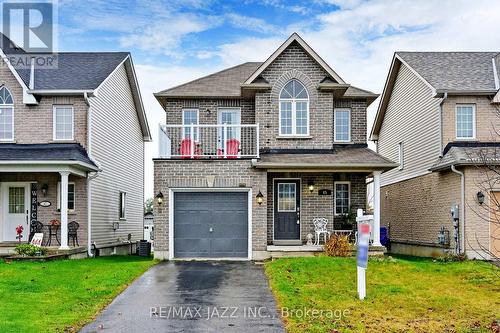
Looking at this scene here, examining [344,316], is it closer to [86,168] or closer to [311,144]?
[311,144]

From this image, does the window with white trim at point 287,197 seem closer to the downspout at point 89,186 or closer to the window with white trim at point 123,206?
the downspout at point 89,186

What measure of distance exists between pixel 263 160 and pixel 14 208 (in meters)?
9.58

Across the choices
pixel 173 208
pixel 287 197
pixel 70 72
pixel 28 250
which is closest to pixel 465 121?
pixel 287 197

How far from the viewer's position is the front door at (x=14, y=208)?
21312 millimetres

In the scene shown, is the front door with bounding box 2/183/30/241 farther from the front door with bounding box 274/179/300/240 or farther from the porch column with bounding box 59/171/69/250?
the front door with bounding box 274/179/300/240

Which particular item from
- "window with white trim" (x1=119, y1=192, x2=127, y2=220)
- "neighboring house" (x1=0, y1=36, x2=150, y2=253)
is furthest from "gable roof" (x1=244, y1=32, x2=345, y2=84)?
"window with white trim" (x1=119, y1=192, x2=127, y2=220)

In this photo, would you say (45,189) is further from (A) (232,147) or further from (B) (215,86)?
(B) (215,86)

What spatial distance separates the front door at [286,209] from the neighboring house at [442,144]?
529cm

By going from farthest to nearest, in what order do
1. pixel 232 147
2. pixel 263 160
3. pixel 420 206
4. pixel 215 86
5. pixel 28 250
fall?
pixel 420 206, pixel 215 86, pixel 232 147, pixel 263 160, pixel 28 250

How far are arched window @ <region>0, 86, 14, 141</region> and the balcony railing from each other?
5775mm

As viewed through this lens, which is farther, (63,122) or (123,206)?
(123,206)

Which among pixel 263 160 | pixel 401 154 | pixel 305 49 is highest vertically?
pixel 305 49

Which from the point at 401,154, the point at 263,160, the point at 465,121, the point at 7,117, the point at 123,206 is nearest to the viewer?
the point at 263,160

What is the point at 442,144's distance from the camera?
21.4 meters
